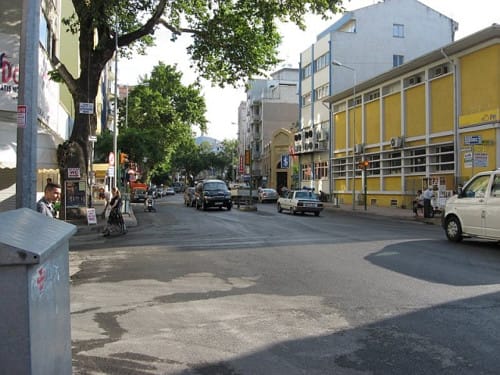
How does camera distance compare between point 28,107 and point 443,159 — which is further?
point 443,159

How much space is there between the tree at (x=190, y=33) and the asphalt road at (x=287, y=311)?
8.75m

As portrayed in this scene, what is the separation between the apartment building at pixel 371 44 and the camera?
47.5 meters

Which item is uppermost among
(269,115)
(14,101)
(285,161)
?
(269,115)

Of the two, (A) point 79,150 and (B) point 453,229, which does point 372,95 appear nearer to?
(A) point 79,150

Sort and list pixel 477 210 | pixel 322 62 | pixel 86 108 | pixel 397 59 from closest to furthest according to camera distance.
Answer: pixel 477 210 → pixel 86 108 → pixel 397 59 → pixel 322 62

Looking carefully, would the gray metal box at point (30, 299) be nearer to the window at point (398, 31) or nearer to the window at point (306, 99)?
the window at point (398, 31)


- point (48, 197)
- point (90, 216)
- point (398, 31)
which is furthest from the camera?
point (398, 31)

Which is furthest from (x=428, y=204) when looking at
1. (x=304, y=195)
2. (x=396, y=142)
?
(x=396, y=142)

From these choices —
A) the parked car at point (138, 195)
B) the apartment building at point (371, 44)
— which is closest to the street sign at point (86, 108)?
the parked car at point (138, 195)

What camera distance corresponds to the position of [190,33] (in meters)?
22.8

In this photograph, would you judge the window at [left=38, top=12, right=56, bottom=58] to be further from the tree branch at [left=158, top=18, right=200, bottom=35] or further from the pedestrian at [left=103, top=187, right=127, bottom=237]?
the pedestrian at [left=103, top=187, right=127, bottom=237]

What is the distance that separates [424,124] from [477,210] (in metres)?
21.3

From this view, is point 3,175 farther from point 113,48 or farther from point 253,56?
point 253,56

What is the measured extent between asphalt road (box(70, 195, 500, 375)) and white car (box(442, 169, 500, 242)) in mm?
718
